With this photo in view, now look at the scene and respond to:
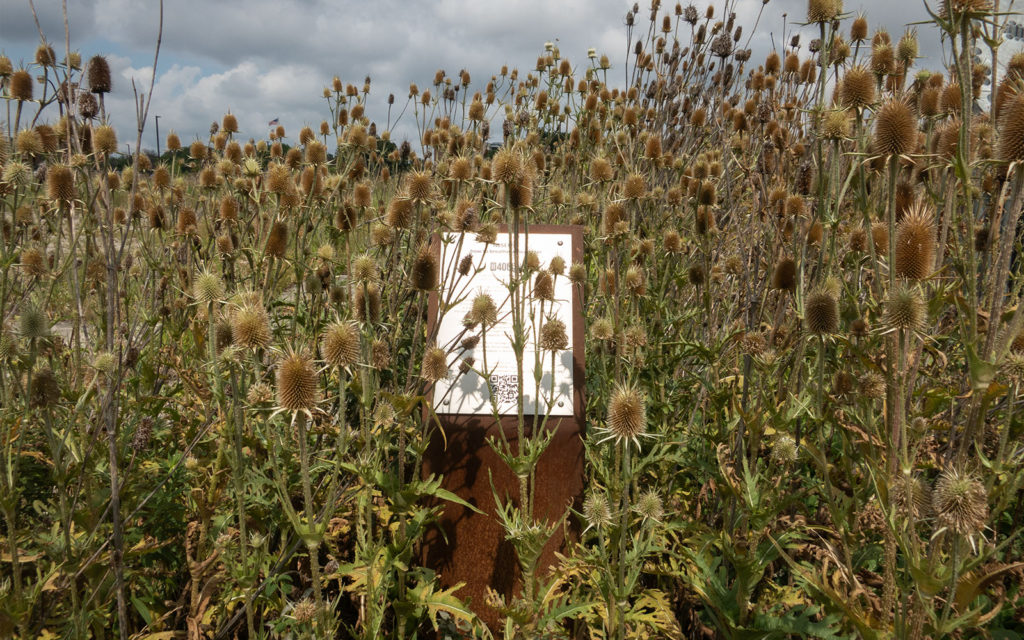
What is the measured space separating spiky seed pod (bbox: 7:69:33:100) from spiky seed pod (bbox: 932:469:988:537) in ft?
15.2

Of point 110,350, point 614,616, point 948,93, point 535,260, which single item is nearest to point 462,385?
point 535,260

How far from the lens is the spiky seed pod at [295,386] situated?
2.02 metres

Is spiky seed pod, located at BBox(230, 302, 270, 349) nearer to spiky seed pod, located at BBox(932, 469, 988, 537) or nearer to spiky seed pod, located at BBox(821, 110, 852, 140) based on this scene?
spiky seed pod, located at BBox(932, 469, 988, 537)

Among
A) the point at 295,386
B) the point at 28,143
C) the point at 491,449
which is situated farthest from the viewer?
the point at 491,449

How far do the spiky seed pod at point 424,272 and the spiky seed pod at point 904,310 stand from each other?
6.28 feet

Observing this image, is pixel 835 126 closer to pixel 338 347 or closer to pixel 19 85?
pixel 338 347

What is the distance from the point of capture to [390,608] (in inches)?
127

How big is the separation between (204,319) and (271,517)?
126 cm

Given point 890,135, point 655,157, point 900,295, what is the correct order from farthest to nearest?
point 655,157 < point 890,135 < point 900,295

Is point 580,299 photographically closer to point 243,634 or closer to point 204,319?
point 204,319

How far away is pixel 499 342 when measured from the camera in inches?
141

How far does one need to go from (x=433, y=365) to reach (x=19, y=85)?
2855 mm

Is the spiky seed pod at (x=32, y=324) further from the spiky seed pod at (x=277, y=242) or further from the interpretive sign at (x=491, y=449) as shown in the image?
the interpretive sign at (x=491, y=449)

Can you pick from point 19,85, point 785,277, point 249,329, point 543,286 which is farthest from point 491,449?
point 19,85
